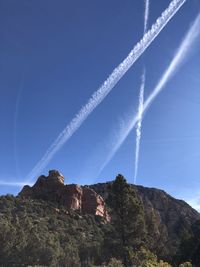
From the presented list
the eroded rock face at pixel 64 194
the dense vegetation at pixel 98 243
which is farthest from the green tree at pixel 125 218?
the eroded rock face at pixel 64 194

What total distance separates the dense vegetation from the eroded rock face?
2578cm

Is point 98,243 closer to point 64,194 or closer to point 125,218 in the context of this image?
point 125,218

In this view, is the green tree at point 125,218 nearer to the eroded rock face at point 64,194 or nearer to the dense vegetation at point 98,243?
the dense vegetation at point 98,243

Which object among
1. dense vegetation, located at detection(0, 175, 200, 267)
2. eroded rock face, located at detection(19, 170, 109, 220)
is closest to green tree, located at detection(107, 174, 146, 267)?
dense vegetation, located at detection(0, 175, 200, 267)

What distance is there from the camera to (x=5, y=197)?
109688 mm

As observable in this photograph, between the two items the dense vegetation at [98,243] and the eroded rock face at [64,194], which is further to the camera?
the eroded rock face at [64,194]

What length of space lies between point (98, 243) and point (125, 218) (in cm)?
2589

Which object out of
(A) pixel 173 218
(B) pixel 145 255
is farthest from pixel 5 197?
(B) pixel 145 255

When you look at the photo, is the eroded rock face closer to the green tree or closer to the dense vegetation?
the dense vegetation

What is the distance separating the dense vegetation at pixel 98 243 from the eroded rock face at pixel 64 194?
25.8 meters

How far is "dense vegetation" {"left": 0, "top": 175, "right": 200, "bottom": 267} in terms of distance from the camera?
134 feet

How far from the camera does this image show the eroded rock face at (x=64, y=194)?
12112 centimetres

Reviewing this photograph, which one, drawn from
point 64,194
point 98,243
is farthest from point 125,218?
point 64,194

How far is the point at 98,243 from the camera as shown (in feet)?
214
